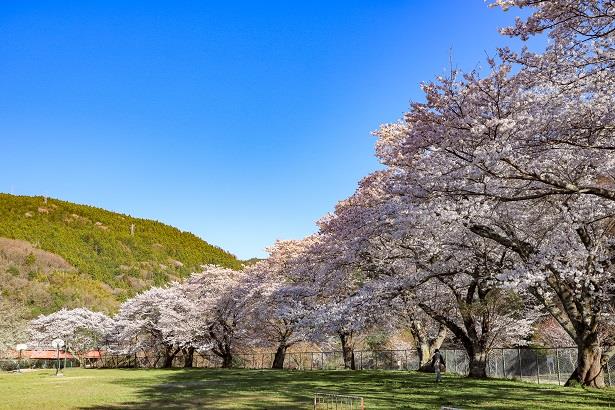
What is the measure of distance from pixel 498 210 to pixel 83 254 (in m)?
102

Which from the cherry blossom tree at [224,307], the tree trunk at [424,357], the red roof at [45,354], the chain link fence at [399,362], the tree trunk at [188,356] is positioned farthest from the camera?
the red roof at [45,354]

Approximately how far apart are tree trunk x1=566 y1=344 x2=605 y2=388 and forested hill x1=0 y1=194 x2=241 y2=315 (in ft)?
229

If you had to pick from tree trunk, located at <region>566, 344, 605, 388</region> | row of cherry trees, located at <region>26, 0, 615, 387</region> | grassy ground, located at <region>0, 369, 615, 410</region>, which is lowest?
grassy ground, located at <region>0, 369, 615, 410</region>

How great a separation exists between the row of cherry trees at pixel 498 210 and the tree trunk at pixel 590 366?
0.05m

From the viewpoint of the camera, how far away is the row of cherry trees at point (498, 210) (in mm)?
10109

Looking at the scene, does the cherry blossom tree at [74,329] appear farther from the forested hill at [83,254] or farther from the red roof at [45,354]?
the forested hill at [83,254]

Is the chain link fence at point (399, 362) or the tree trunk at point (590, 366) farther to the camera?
the chain link fence at point (399, 362)

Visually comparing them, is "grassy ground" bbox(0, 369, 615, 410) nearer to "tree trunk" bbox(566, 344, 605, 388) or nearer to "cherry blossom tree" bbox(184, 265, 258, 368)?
"tree trunk" bbox(566, 344, 605, 388)

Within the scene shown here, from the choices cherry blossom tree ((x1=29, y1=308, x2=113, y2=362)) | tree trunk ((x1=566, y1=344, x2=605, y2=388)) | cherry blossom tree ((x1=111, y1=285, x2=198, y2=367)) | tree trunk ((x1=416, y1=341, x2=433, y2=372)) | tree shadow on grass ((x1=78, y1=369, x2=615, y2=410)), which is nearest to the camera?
tree shadow on grass ((x1=78, y1=369, x2=615, y2=410))

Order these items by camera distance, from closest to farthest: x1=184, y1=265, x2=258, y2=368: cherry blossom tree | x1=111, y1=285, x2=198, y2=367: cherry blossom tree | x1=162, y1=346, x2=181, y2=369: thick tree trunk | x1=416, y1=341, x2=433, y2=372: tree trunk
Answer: x1=416, y1=341, x2=433, y2=372: tree trunk, x1=184, y1=265, x2=258, y2=368: cherry blossom tree, x1=111, y1=285, x2=198, y2=367: cherry blossom tree, x1=162, y1=346, x2=181, y2=369: thick tree trunk

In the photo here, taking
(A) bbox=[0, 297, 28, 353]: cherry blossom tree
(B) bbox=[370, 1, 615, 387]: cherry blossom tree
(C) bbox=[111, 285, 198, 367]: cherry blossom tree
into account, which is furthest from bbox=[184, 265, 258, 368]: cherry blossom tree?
(B) bbox=[370, 1, 615, 387]: cherry blossom tree

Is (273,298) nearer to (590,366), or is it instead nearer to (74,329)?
(590,366)

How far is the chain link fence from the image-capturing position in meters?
26.1

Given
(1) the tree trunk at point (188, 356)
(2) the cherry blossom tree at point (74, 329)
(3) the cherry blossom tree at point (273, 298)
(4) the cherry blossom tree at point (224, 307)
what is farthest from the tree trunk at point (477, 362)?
(2) the cherry blossom tree at point (74, 329)
